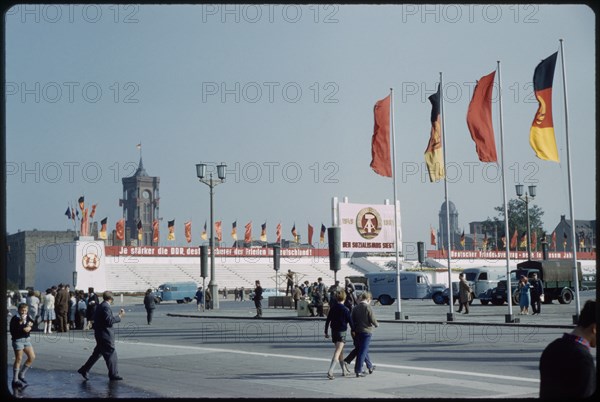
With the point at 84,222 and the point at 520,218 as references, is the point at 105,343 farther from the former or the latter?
the point at 520,218

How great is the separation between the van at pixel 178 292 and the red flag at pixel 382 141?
1532 inches

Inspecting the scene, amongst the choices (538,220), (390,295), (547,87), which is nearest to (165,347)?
(547,87)

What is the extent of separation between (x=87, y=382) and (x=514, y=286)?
3411cm

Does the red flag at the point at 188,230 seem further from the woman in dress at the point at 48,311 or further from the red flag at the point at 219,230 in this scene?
the woman in dress at the point at 48,311

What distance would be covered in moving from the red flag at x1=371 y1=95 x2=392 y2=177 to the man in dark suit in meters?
20.0

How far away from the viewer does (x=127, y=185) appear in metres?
185

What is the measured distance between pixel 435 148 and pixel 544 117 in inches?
290

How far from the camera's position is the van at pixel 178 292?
227ft


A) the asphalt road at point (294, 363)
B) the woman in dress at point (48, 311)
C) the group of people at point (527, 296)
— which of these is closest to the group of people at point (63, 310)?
the woman in dress at point (48, 311)

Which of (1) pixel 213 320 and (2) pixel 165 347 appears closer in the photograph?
(2) pixel 165 347

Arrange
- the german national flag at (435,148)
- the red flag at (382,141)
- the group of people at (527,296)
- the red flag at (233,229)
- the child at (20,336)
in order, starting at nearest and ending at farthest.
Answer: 1. the child at (20,336)
2. the german national flag at (435,148)
3. the group of people at (527,296)
4. the red flag at (382,141)
5. the red flag at (233,229)

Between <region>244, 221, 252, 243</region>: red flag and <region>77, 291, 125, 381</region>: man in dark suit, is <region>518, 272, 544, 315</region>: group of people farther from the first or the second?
<region>244, 221, 252, 243</region>: red flag

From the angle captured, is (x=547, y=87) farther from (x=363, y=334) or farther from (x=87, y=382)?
(x=87, y=382)

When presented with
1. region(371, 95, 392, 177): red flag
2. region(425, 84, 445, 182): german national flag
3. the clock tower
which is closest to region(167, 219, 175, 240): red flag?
region(371, 95, 392, 177): red flag
